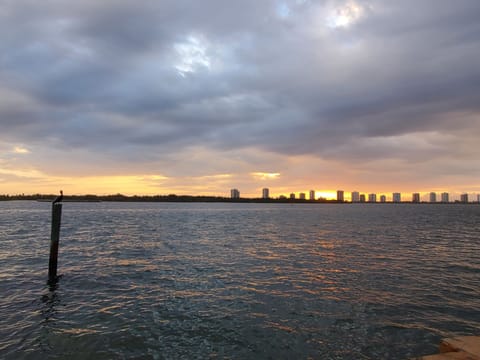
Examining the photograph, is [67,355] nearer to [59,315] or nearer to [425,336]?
[59,315]

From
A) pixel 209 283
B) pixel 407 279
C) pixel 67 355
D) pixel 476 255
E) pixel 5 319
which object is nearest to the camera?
pixel 67 355

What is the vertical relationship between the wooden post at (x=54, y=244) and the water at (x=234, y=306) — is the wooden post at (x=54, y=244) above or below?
above

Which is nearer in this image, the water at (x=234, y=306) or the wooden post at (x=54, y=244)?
the water at (x=234, y=306)

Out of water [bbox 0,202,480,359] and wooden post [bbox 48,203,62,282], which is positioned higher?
wooden post [bbox 48,203,62,282]

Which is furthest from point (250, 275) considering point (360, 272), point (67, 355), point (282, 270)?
point (67, 355)

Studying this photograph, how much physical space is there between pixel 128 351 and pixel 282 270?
14032mm

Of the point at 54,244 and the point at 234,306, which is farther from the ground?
the point at 54,244

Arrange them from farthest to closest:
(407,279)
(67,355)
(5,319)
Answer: (407,279), (5,319), (67,355)

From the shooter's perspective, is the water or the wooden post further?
the wooden post

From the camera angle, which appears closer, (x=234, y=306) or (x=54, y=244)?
(x=234, y=306)

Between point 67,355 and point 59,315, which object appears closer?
point 67,355

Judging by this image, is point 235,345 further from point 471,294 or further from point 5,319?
point 471,294

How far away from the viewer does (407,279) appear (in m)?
21.0

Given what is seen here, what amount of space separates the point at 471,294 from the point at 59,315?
21338 mm
